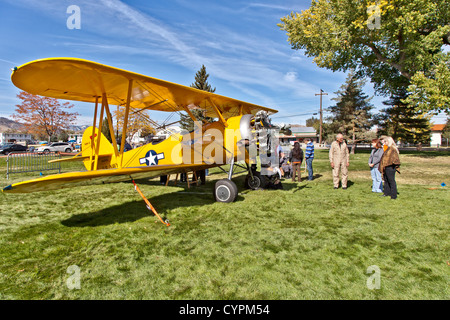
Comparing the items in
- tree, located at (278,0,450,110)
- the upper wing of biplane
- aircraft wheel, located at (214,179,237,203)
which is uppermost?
tree, located at (278,0,450,110)

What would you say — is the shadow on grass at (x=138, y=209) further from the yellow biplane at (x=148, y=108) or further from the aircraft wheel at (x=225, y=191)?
the yellow biplane at (x=148, y=108)

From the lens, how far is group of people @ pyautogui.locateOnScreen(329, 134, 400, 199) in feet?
19.8

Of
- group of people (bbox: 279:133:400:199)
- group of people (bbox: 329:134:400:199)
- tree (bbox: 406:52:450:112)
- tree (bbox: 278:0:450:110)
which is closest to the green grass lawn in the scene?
group of people (bbox: 329:134:400:199)

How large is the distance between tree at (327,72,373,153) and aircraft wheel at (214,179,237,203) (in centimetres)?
2674

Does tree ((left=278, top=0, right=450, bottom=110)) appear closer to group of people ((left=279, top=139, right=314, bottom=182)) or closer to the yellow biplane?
group of people ((left=279, top=139, right=314, bottom=182))

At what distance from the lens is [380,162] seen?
6605 millimetres

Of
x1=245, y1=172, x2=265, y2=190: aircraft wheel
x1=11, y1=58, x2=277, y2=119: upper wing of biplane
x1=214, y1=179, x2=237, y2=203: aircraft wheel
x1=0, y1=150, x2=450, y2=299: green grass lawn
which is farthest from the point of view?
x1=245, y1=172, x2=265, y2=190: aircraft wheel

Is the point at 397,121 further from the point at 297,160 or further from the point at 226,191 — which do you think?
the point at 226,191

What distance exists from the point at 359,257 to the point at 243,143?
153 inches

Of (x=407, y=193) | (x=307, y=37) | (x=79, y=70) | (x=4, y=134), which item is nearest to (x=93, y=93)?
(x=79, y=70)

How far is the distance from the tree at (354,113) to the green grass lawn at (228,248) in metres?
25.5

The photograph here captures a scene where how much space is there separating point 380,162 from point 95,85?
745cm

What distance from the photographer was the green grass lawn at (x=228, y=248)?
247cm
